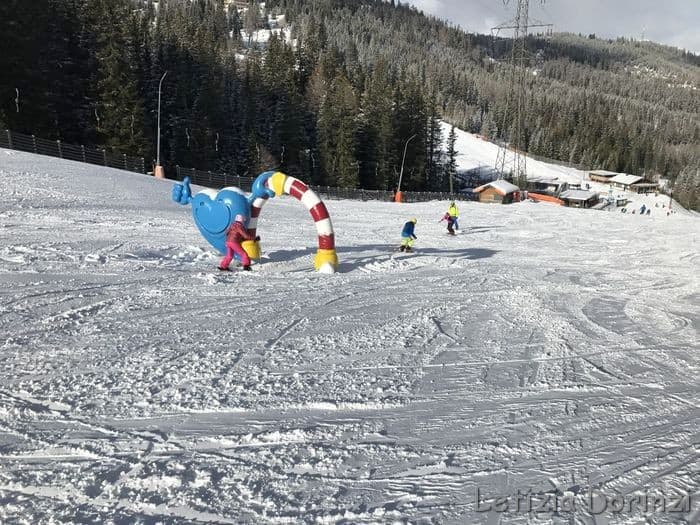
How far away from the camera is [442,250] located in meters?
16.4

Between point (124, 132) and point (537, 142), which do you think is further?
point (537, 142)

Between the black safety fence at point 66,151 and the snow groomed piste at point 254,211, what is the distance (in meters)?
23.9

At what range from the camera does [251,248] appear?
35.9 ft

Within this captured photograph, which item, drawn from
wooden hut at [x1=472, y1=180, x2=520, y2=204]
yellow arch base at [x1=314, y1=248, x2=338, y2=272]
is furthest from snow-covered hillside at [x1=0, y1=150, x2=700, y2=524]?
wooden hut at [x1=472, y1=180, x2=520, y2=204]

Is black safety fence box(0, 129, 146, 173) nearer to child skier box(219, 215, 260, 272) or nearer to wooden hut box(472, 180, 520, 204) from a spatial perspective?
child skier box(219, 215, 260, 272)

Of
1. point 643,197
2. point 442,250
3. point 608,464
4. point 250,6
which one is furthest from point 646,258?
point 250,6

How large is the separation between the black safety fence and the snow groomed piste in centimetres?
2391

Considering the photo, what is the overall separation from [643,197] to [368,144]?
70.3 metres

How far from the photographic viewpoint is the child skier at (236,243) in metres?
10.3

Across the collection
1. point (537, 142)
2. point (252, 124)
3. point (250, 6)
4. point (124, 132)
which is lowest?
point (124, 132)

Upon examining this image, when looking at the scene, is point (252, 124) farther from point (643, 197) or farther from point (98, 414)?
point (643, 197)

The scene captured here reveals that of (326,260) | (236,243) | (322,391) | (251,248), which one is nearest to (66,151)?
(251,248)

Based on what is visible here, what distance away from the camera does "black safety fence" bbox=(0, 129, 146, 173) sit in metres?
28.0

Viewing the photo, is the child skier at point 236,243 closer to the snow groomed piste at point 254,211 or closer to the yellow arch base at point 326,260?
the snow groomed piste at point 254,211
